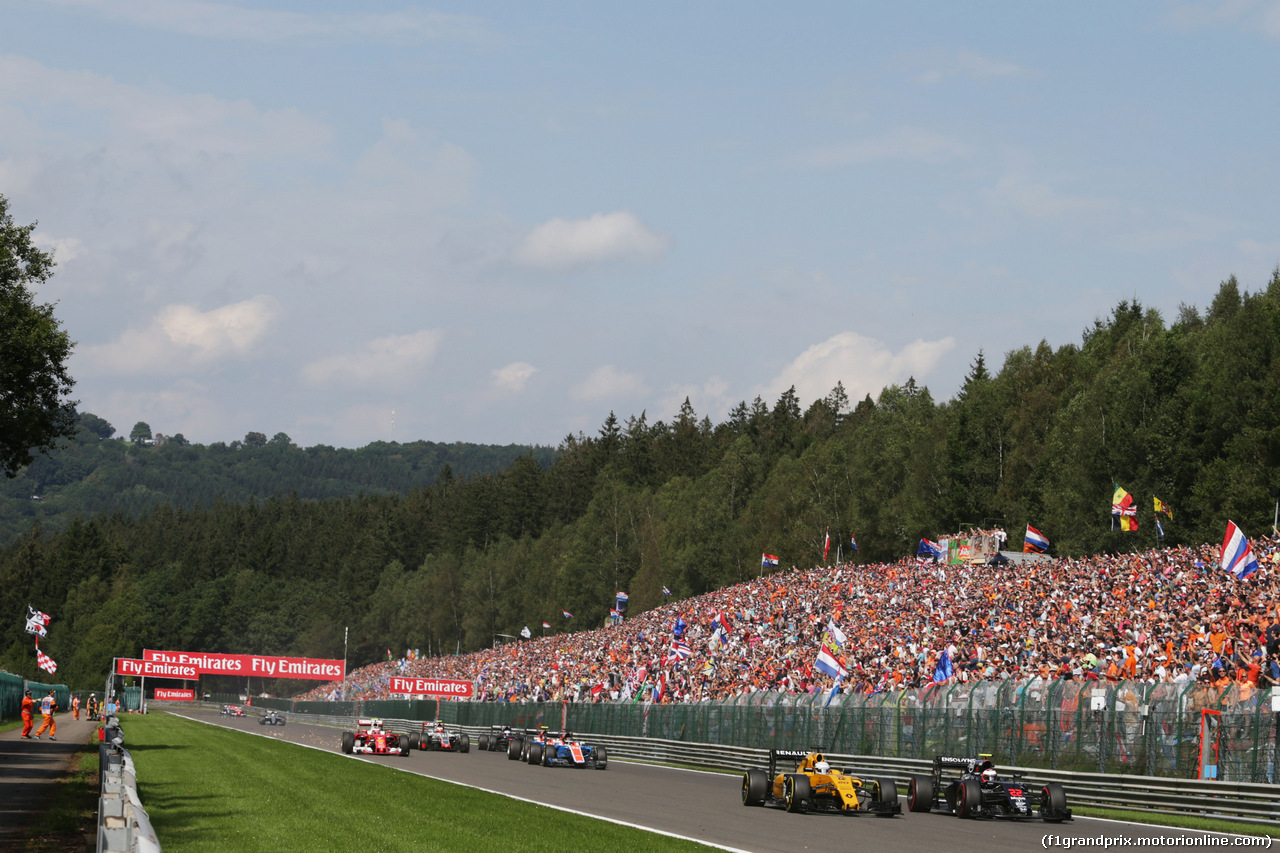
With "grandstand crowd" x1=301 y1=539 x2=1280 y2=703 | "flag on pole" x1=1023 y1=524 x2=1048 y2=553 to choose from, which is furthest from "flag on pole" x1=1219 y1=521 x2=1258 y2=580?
"flag on pole" x1=1023 y1=524 x2=1048 y2=553

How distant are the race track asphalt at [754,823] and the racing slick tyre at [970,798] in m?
0.27

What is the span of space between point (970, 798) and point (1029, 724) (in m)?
4.32

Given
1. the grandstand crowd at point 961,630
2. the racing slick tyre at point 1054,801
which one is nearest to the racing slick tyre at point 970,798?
the racing slick tyre at point 1054,801

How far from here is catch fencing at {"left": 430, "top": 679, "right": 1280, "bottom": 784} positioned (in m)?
20.5

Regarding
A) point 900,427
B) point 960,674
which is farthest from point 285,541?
point 960,674

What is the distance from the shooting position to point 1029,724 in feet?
81.3

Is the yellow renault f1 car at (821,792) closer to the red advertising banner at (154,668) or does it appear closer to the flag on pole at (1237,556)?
the flag on pole at (1237,556)

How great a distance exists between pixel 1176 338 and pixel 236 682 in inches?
5180

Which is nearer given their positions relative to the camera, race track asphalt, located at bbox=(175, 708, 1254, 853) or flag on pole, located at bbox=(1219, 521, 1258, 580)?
race track asphalt, located at bbox=(175, 708, 1254, 853)

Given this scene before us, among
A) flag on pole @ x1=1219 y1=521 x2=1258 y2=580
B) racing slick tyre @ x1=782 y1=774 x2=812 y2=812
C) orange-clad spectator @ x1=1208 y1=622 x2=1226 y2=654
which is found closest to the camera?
racing slick tyre @ x1=782 y1=774 x2=812 y2=812

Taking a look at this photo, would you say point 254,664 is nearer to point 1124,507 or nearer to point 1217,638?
point 1124,507

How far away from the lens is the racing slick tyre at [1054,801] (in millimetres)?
20391

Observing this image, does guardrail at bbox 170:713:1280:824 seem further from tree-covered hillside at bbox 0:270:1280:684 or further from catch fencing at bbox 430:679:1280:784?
tree-covered hillside at bbox 0:270:1280:684

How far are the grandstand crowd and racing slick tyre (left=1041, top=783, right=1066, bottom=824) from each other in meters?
3.76
